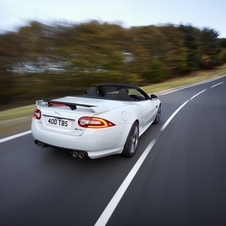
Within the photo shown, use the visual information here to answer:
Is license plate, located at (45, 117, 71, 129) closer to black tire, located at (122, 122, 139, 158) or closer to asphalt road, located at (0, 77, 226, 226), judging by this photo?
asphalt road, located at (0, 77, 226, 226)

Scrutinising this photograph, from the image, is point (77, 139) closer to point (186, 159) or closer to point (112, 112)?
point (112, 112)

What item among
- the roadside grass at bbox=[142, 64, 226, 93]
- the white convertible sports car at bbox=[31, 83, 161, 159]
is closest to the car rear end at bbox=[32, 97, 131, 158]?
the white convertible sports car at bbox=[31, 83, 161, 159]

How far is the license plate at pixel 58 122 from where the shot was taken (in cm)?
333

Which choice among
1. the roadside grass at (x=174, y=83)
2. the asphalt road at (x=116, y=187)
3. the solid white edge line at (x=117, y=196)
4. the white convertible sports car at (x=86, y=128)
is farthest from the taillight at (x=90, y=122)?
the roadside grass at (x=174, y=83)

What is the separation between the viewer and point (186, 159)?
3945mm

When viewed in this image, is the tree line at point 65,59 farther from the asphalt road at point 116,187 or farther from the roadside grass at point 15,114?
the asphalt road at point 116,187

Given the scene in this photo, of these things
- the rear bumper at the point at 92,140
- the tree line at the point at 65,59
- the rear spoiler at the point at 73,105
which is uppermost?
the tree line at the point at 65,59

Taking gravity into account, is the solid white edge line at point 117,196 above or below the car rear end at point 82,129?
below

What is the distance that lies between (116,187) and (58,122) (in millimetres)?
1342

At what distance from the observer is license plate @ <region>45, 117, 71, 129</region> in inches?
131

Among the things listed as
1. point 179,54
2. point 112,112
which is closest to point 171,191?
point 112,112

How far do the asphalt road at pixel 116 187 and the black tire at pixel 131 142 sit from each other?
13 centimetres

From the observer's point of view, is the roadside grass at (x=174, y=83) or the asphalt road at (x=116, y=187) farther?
the roadside grass at (x=174, y=83)

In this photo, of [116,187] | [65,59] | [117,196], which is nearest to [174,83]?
[65,59]
